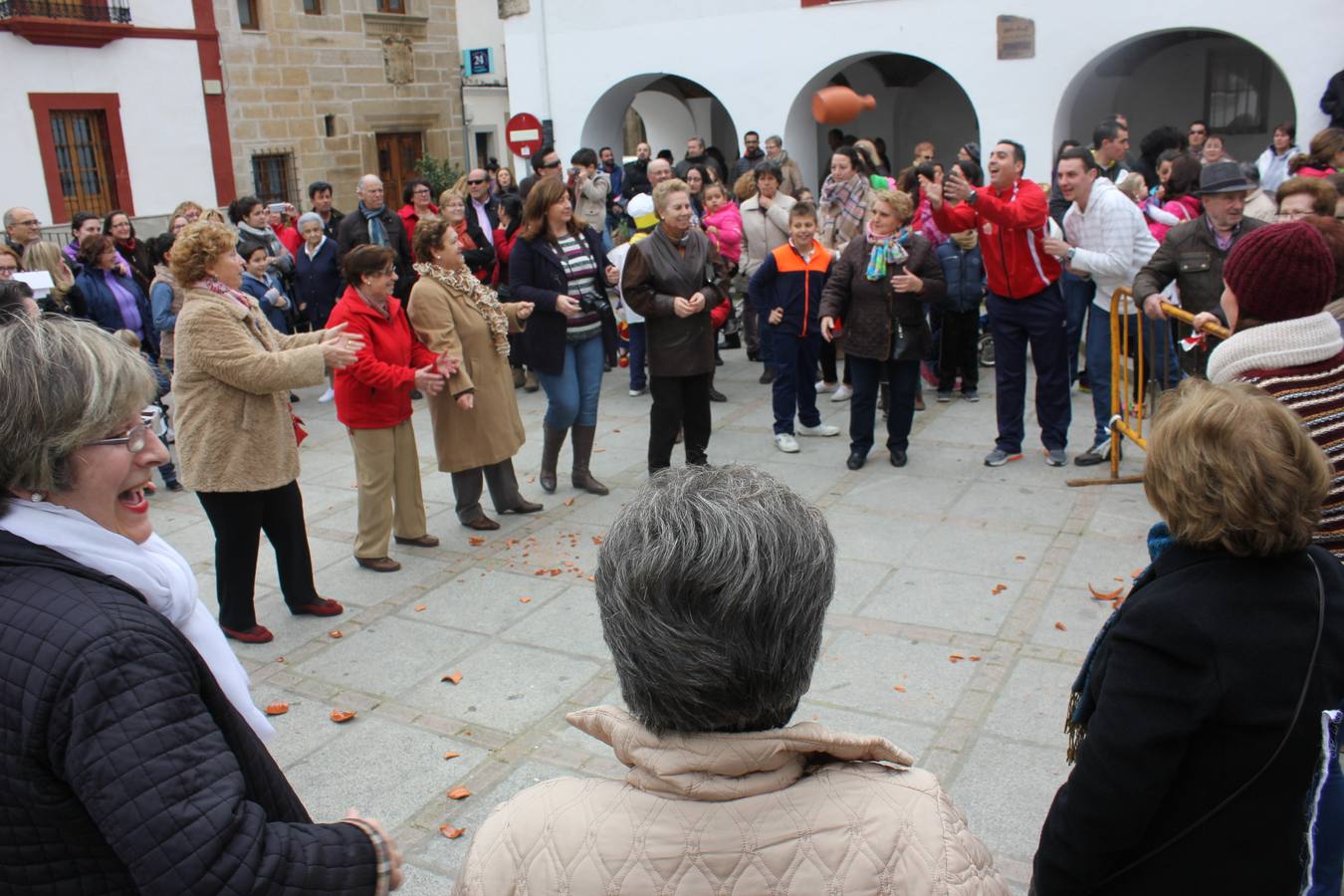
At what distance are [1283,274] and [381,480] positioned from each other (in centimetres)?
446

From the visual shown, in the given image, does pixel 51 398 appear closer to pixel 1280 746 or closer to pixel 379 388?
pixel 1280 746

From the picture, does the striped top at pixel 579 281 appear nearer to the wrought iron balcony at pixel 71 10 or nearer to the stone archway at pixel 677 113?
the stone archway at pixel 677 113

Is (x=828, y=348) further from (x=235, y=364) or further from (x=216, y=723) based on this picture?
(x=216, y=723)

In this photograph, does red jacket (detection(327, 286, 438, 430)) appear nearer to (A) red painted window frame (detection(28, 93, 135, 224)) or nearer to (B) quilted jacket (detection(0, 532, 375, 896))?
(B) quilted jacket (detection(0, 532, 375, 896))

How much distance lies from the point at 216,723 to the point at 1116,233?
21.5ft

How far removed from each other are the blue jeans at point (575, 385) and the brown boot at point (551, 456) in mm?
62

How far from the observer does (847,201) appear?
33.1 ft

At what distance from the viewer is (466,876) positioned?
1.62m

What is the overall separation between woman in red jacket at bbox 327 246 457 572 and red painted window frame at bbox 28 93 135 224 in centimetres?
1632

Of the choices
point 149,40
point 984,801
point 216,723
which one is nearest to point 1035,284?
point 984,801

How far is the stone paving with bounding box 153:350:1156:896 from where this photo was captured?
415 cm

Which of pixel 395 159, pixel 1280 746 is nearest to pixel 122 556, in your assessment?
pixel 1280 746

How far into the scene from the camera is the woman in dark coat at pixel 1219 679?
204 cm

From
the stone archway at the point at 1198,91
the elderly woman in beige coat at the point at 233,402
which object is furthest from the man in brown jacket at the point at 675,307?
the stone archway at the point at 1198,91
